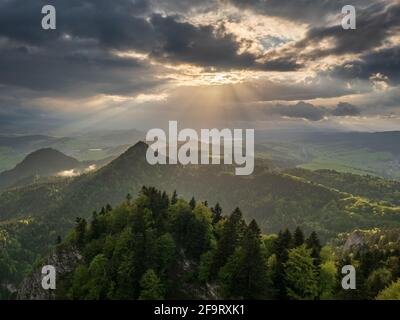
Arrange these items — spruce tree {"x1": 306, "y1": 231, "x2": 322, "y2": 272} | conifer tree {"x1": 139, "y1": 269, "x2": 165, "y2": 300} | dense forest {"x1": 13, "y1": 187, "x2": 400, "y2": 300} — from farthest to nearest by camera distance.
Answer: spruce tree {"x1": 306, "y1": 231, "x2": 322, "y2": 272} → conifer tree {"x1": 139, "y1": 269, "x2": 165, "y2": 300} → dense forest {"x1": 13, "y1": 187, "x2": 400, "y2": 300}

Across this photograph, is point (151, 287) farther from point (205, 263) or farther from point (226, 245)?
point (226, 245)

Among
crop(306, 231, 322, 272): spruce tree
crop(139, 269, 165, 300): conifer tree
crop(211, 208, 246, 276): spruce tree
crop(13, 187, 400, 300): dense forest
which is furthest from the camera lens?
crop(211, 208, 246, 276): spruce tree

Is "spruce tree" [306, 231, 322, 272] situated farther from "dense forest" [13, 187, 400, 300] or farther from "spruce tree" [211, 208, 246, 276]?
"spruce tree" [211, 208, 246, 276]

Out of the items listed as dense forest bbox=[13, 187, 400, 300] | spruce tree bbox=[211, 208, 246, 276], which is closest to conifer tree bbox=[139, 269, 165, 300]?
dense forest bbox=[13, 187, 400, 300]

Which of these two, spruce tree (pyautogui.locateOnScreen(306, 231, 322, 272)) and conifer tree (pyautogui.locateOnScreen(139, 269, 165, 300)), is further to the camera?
spruce tree (pyautogui.locateOnScreen(306, 231, 322, 272))

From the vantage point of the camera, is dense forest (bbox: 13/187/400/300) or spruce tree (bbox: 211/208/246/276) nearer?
dense forest (bbox: 13/187/400/300)

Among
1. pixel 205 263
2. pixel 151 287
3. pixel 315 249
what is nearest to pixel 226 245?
pixel 205 263

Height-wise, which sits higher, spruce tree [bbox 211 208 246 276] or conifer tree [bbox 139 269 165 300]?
spruce tree [bbox 211 208 246 276]
